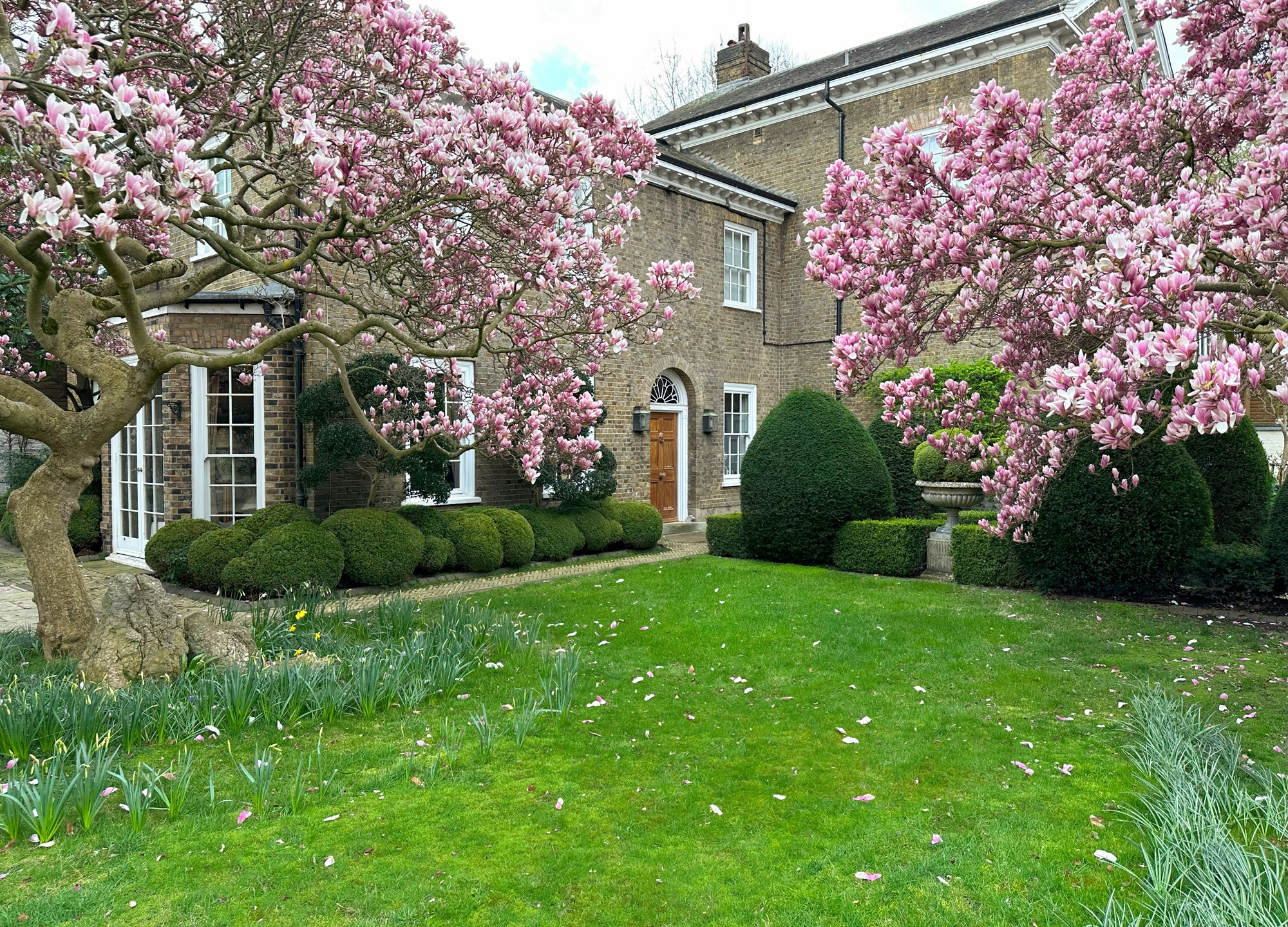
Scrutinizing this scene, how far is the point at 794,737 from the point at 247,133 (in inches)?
210

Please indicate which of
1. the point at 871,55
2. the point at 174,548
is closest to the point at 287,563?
the point at 174,548

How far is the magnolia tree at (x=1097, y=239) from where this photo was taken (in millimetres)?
3221

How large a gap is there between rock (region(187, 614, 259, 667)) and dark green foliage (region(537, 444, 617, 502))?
6.57 metres

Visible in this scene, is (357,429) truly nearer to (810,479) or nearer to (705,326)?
(810,479)

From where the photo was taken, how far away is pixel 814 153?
Result: 18031 millimetres

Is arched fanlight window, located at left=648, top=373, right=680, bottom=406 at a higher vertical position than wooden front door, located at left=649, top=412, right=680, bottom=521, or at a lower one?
higher

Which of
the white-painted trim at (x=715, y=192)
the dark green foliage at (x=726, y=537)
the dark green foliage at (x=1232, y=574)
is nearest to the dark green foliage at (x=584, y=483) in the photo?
the dark green foliage at (x=726, y=537)

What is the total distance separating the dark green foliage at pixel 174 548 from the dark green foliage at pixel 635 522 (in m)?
5.84

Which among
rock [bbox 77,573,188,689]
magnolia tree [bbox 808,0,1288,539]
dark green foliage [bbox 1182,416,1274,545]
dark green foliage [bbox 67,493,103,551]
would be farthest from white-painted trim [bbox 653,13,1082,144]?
rock [bbox 77,573,188,689]

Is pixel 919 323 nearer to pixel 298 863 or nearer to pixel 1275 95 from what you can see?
pixel 1275 95

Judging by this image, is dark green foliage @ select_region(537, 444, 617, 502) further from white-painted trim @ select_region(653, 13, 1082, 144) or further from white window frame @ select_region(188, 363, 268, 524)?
white-painted trim @ select_region(653, 13, 1082, 144)

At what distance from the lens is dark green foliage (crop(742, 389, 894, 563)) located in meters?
10.9

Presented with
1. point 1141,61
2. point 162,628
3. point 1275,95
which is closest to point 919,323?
point 1275,95

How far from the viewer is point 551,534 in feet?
39.3
